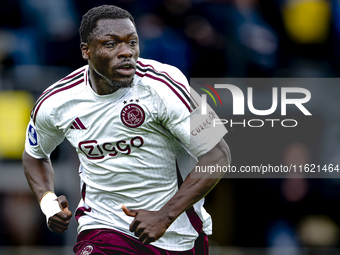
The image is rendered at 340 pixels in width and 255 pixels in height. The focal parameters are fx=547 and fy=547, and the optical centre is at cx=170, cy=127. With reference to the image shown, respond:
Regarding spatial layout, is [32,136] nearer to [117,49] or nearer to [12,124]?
[117,49]

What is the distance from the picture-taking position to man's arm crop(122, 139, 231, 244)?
9.40 ft

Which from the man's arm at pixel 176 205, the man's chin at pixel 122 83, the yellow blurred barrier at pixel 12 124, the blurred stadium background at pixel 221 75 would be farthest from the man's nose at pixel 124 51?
the yellow blurred barrier at pixel 12 124

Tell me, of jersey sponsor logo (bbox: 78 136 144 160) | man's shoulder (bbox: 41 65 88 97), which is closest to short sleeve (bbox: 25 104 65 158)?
man's shoulder (bbox: 41 65 88 97)

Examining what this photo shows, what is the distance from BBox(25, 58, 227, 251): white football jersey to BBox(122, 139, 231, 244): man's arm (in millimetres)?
84

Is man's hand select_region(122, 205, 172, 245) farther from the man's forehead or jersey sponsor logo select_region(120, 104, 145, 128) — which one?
the man's forehead

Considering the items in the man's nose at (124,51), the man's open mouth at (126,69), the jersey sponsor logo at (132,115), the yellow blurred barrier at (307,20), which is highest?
the yellow blurred barrier at (307,20)

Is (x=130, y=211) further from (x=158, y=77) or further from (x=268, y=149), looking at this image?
(x=268, y=149)

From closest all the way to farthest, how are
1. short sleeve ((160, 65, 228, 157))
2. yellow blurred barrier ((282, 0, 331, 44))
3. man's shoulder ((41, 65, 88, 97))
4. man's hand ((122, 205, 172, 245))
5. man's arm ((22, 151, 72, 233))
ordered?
man's hand ((122, 205, 172, 245))
short sleeve ((160, 65, 228, 157))
man's shoulder ((41, 65, 88, 97))
man's arm ((22, 151, 72, 233))
yellow blurred barrier ((282, 0, 331, 44))

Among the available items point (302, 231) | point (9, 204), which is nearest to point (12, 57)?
point (9, 204)

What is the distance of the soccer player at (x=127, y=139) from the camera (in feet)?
9.97

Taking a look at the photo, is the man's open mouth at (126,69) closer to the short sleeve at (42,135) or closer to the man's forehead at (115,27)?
the man's forehead at (115,27)

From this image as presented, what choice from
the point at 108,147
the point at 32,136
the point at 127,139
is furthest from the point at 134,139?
the point at 32,136

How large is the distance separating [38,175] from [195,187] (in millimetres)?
1205

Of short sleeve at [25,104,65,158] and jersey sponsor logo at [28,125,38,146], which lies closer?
short sleeve at [25,104,65,158]
